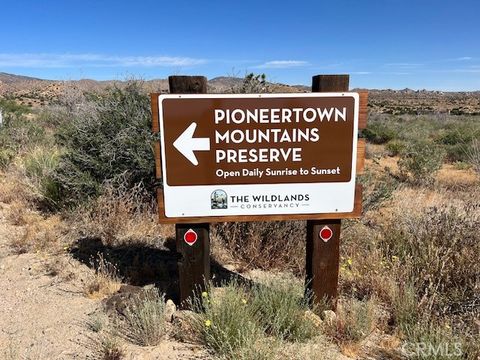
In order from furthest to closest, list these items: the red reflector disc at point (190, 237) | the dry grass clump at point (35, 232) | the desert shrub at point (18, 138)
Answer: the desert shrub at point (18, 138)
the dry grass clump at point (35, 232)
the red reflector disc at point (190, 237)

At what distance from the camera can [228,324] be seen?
10.3 ft

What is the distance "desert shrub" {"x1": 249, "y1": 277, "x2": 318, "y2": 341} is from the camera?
3265 mm

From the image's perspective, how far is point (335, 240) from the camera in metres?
3.72

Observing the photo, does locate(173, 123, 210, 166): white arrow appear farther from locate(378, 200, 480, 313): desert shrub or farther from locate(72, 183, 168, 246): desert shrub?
locate(72, 183, 168, 246): desert shrub

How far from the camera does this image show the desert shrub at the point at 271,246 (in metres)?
4.79

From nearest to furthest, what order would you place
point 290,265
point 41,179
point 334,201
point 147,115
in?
point 334,201, point 290,265, point 147,115, point 41,179

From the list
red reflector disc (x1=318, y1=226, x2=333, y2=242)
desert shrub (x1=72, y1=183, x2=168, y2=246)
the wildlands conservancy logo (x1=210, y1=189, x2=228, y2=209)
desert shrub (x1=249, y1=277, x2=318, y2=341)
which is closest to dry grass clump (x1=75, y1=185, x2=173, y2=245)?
desert shrub (x1=72, y1=183, x2=168, y2=246)

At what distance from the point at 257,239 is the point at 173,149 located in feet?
6.27

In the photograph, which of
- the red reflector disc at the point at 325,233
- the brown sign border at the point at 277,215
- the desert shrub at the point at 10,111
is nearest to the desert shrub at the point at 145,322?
the brown sign border at the point at 277,215

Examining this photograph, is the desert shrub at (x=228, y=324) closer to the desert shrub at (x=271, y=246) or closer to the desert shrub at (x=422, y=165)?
the desert shrub at (x=271, y=246)

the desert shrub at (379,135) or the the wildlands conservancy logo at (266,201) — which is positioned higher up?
the the wildlands conservancy logo at (266,201)

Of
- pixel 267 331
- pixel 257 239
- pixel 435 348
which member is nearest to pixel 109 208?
pixel 257 239

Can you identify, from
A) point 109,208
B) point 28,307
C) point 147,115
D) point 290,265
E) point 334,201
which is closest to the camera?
point 334,201

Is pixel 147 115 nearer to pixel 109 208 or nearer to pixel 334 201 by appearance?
pixel 109 208
